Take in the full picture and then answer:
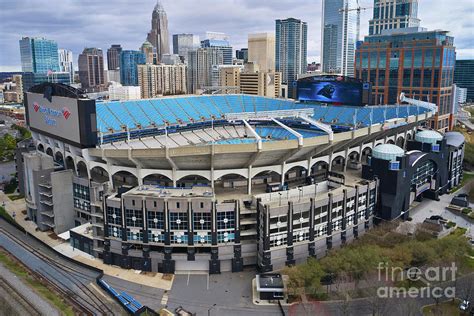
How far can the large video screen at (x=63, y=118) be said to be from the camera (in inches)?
2303

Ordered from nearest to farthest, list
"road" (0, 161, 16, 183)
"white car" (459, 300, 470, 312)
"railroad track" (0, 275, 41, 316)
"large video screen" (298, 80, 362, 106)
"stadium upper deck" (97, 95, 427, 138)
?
1. "white car" (459, 300, 470, 312)
2. "railroad track" (0, 275, 41, 316)
3. "stadium upper deck" (97, 95, 427, 138)
4. "large video screen" (298, 80, 362, 106)
5. "road" (0, 161, 16, 183)

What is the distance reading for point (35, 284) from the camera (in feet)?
161

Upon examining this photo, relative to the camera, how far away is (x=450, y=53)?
128 m

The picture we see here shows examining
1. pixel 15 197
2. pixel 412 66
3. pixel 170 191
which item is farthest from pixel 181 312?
pixel 412 66

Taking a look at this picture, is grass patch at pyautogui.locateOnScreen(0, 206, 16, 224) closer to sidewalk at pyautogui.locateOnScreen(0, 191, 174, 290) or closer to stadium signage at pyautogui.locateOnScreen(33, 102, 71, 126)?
sidewalk at pyautogui.locateOnScreen(0, 191, 174, 290)

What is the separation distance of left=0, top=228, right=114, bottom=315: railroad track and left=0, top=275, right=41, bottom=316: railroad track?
336cm

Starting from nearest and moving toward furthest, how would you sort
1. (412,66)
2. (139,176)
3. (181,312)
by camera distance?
(181,312)
(139,176)
(412,66)

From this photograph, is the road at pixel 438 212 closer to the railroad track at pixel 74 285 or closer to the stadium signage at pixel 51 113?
the railroad track at pixel 74 285

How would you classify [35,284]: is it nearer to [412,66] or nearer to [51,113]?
[51,113]

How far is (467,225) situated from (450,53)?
8490 centimetres

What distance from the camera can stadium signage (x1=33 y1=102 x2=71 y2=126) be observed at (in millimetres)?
62025

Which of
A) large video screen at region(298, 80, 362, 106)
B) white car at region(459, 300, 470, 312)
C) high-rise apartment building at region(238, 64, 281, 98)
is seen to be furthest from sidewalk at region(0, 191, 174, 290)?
high-rise apartment building at region(238, 64, 281, 98)

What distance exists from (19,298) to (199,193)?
24.2m

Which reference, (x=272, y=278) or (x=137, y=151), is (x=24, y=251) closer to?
(x=137, y=151)
